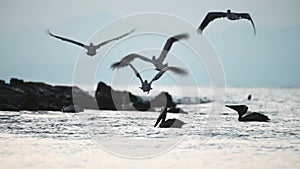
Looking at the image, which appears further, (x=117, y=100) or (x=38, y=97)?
(x=117, y=100)

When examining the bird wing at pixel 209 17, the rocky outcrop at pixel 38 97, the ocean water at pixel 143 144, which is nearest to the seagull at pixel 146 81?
the ocean water at pixel 143 144

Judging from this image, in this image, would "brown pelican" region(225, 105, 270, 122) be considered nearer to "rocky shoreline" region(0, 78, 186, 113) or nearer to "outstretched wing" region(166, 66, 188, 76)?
"outstretched wing" region(166, 66, 188, 76)

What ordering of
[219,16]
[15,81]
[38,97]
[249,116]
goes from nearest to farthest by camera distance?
[219,16] → [249,116] → [38,97] → [15,81]

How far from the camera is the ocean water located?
19.4 m

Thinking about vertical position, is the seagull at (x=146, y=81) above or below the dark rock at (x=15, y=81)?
below

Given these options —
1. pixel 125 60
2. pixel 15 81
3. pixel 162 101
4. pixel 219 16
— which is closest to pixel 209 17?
pixel 219 16

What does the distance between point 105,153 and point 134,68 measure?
3.91 meters

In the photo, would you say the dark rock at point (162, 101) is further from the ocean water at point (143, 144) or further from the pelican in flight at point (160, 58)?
the pelican in flight at point (160, 58)

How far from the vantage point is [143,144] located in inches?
886

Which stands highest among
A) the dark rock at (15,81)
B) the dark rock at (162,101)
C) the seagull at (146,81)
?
the dark rock at (15,81)

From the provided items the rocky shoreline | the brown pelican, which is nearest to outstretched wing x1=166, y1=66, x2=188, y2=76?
the brown pelican

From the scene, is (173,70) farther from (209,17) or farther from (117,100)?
(117,100)

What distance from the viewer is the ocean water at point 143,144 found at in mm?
19375

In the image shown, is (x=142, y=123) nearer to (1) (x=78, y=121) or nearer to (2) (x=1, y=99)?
(1) (x=78, y=121)
